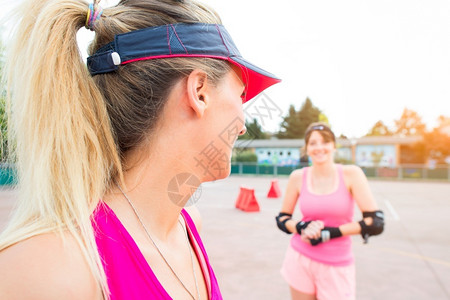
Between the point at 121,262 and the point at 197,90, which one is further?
the point at 197,90

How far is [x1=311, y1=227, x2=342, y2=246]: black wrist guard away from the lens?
2803 millimetres

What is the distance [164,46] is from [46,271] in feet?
2.47

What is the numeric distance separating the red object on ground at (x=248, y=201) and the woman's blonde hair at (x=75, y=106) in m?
10.1

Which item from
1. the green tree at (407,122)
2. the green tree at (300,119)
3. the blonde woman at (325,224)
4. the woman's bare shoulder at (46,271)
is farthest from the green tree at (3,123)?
the green tree at (407,122)

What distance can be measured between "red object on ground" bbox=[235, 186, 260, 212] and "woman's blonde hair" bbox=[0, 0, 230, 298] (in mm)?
10118

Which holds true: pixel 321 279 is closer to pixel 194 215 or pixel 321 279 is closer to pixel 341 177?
pixel 341 177

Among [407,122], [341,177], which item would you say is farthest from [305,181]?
[407,122]

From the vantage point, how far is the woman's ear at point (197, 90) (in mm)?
1134

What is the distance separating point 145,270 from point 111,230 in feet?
0.54

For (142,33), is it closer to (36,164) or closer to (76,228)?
(36,164)

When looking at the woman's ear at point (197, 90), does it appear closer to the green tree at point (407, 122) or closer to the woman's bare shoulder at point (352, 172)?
the woman's bare shoulder at point (352, 172)

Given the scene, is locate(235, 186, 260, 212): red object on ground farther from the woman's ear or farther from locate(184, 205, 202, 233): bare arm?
the woman's ear

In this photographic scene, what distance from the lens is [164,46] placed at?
111cm

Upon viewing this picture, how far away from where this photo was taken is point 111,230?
3.37ft
